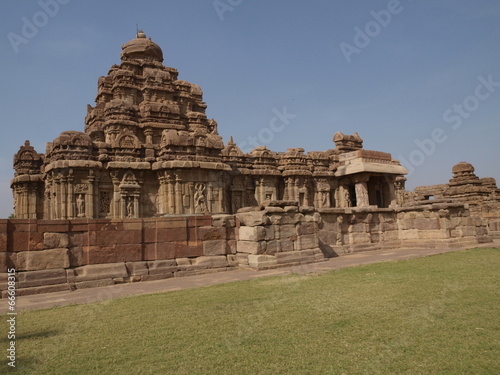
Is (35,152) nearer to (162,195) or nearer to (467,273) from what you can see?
(162,195)

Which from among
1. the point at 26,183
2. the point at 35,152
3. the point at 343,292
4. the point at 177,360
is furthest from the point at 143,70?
the point at 177,360

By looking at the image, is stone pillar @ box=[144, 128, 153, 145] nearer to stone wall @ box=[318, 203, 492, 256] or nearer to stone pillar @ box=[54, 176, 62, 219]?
stone pillar @ box=[54, 176, 62, 219]

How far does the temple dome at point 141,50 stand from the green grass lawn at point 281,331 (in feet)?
71.5

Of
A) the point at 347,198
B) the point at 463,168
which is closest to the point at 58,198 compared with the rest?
the point at 347,198

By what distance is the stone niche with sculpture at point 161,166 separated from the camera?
54.5 feet

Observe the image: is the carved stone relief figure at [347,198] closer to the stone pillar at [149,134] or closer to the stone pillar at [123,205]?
the stone pillar at [149,134]

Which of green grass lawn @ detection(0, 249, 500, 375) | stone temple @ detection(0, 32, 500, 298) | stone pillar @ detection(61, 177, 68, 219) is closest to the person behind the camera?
green grass lawn @ detection(0, 249, 500, 375)

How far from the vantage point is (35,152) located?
21.6m

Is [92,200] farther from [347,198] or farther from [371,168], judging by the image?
[347,198]

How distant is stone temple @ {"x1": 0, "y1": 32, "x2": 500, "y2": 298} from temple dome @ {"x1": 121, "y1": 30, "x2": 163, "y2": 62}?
9cm

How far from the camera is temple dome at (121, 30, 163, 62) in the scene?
82.5ft

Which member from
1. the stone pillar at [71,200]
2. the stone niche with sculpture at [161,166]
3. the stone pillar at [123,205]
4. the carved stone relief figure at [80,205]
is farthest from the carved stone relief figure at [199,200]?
the stone pillar at [71,200]

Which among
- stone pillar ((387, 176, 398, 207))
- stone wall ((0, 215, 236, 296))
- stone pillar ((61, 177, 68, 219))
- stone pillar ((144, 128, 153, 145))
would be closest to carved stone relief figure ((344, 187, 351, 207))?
stone pillar ((387, 176, 398, 207))

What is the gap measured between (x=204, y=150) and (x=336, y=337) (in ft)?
45.7
